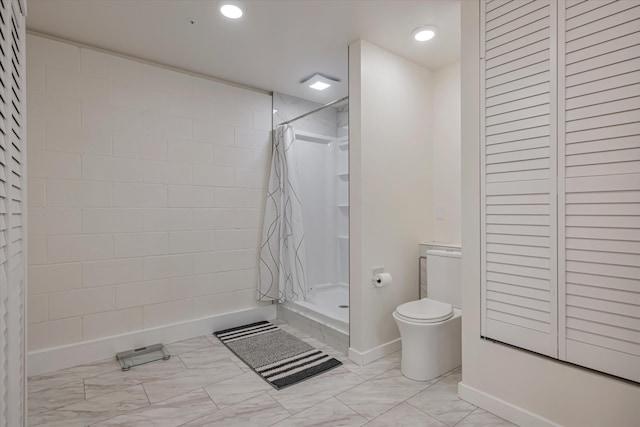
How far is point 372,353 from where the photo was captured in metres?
2.45

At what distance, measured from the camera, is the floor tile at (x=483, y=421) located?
5.64ft

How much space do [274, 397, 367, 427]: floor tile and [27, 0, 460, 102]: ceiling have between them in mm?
2437

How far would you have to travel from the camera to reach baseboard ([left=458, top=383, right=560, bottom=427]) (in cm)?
164

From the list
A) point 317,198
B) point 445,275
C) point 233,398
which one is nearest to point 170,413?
point 233,398

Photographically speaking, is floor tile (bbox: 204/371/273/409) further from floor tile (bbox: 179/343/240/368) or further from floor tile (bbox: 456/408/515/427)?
floor tile (bbox: 456/408/515/427)

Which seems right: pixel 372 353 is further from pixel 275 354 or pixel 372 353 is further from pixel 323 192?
pixel 323 192

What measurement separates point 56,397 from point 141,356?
0.58 meters

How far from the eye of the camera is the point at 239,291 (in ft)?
10.6

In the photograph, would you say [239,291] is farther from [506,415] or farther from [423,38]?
[423,38]

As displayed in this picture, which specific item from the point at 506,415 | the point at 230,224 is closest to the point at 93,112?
the point at 230,224

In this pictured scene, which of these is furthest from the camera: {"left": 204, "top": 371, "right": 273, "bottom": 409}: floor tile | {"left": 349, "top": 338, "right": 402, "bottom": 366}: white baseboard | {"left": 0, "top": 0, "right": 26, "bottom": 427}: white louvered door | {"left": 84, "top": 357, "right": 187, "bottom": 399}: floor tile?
{"left": 349, "top": 338, "right": 402, "bottom": 366}: white baseboard

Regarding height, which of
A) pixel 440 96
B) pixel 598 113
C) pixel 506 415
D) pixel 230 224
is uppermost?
pixel 440 96

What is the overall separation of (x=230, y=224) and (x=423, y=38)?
90.4 inches

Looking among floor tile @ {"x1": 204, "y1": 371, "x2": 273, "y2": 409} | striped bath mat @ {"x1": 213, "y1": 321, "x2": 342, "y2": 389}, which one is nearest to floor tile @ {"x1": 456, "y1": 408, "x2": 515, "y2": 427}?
striped bath mat @ {"x1": 213, "y1": 321, "x2": 342, "y2": 389}
